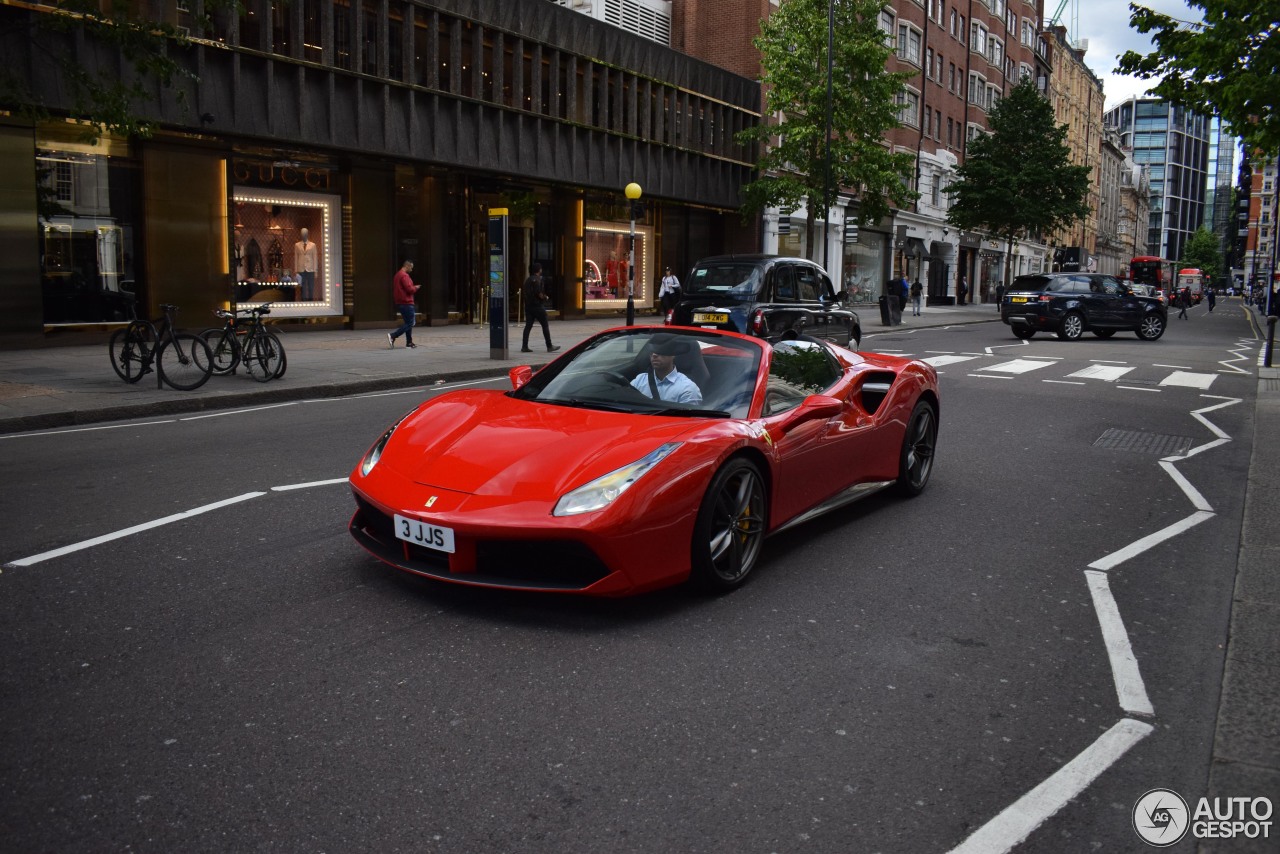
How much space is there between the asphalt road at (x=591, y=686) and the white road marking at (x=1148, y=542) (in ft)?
0.15

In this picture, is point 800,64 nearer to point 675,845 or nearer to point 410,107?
point 410,107

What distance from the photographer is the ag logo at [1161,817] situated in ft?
9.43

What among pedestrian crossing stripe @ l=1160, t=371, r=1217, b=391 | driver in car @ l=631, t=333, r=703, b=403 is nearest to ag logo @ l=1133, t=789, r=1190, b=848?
driver in car @ l=631, t=333, r=703, b=403

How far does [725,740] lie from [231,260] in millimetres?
21108

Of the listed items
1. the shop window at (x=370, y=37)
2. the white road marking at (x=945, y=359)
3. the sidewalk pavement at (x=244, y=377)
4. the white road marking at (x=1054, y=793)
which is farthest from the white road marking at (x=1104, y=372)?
the shop window at (x=370, y=37)

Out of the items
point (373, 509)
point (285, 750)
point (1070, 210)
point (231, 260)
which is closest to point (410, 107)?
point (231, 260)

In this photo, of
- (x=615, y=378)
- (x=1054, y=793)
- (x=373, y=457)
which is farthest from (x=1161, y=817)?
(x=373, y=457)

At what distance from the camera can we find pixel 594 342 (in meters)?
6.20

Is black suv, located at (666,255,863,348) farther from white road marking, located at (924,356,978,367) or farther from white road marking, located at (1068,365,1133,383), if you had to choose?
white road marking, located at (1068,365,1133,383)

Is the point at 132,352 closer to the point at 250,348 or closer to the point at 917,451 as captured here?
the point at 250,348

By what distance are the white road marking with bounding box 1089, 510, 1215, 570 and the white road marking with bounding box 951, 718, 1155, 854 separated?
2310mm

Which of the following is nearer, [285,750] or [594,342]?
[285,750]

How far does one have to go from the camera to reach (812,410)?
566cm

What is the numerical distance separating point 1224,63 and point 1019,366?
20.7 feet
